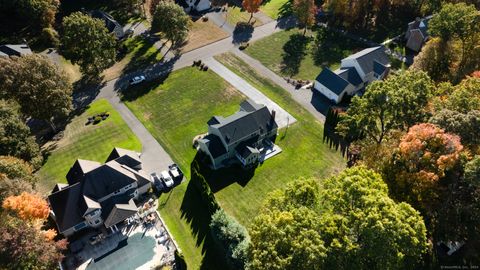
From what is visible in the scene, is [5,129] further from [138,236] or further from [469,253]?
[469,253]

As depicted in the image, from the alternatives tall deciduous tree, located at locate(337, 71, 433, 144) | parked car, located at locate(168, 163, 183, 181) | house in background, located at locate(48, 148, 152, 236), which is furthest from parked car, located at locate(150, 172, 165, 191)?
tall deciduous tree, located at locate(337, 71, 433, 144)

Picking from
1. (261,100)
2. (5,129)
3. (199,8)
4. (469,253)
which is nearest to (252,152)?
(261,100)

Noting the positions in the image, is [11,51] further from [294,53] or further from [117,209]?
[294,53]

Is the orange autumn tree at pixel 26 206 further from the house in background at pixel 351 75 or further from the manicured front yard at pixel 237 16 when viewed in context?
the manicured front yard at pixel 237 16

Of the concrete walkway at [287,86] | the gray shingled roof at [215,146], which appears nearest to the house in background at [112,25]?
the concrete walkway at [287,86]

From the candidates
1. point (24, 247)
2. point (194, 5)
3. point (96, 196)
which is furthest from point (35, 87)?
point (194, 5)

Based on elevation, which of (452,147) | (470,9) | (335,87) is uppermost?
(470,9)
